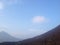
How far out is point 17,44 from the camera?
17438 millimetres

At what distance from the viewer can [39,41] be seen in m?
16.6

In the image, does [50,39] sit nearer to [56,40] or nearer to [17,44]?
[56,40]

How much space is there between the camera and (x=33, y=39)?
16.9 metres

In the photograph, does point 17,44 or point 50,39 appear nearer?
point 50,39

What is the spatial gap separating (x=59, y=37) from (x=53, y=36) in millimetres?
694

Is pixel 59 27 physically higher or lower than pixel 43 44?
higher

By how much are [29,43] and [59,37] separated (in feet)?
12.3

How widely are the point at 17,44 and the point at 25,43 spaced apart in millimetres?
1020

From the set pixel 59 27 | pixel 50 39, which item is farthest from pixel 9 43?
pixel 59 27

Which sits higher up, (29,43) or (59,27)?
(59,27)

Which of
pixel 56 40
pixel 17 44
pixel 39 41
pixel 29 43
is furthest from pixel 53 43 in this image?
pixel 17 44

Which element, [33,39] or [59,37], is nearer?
[59,37]

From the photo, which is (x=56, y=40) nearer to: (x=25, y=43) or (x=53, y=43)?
(x=53, y=43)

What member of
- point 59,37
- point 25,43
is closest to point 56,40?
point 59,37
